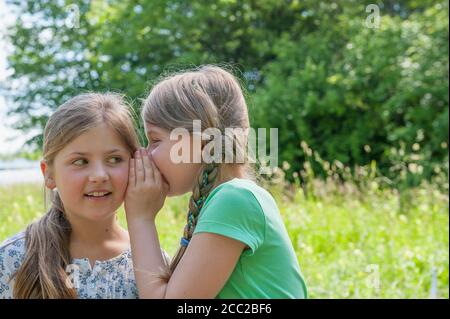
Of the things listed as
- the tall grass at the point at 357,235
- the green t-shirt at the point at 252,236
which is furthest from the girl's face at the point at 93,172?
the tall grass at the point at 357,235

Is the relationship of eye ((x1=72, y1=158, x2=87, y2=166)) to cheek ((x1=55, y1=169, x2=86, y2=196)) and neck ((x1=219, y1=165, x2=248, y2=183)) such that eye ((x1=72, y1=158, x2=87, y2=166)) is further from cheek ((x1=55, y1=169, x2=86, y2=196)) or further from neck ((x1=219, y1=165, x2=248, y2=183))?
neck ((x1=219, y1=165, x2=248, y2=183))

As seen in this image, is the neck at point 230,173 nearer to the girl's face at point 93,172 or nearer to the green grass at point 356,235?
the girl's face at point 93,172

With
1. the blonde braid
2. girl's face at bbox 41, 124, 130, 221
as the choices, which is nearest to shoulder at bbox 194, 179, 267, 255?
the blonde braid

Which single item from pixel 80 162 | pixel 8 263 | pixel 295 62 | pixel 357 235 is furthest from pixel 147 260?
pixel 295 62

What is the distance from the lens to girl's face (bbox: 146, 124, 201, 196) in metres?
2.16

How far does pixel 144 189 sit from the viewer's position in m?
2.14

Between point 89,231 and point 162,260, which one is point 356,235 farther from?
point 162,260

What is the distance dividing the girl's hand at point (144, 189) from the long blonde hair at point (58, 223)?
0.10 meters

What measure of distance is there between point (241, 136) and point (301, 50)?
12.7 meters

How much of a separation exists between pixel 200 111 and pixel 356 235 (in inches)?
167

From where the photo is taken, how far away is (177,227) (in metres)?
5.94

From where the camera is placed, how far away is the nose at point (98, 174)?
2.16 meters
